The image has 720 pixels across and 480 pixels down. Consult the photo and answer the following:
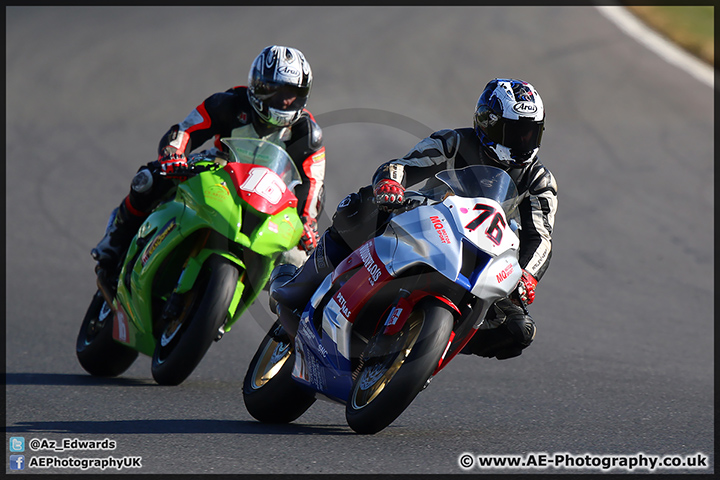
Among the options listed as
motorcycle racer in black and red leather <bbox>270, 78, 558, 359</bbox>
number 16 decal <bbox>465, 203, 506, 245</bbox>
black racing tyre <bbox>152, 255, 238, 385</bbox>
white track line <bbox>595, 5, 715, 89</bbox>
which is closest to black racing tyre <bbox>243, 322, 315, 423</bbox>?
motorcycle racer in black and red leather <bbox>270, 78, 558, 359</bbox>

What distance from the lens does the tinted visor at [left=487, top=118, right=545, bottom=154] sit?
188 inches

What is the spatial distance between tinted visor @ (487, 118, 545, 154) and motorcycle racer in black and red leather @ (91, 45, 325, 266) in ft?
5.79

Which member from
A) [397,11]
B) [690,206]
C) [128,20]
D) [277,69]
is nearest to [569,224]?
[690,206]

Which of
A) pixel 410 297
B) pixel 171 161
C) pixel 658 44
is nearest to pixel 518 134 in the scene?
pixel 410 297

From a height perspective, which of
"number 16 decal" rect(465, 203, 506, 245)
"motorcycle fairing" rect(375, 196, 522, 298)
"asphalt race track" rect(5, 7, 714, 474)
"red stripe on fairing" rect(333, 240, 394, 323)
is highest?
"number 16 decal" rect(465, 203, 506, 245)

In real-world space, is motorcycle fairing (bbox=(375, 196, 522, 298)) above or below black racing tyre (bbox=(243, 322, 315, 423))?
above

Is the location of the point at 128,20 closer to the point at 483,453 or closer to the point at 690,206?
the point at 690,206

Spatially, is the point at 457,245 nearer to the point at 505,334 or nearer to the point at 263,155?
the point at 505,334

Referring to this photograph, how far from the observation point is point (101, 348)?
653 cm

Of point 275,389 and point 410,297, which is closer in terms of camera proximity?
point 410,297

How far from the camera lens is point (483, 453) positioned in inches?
166

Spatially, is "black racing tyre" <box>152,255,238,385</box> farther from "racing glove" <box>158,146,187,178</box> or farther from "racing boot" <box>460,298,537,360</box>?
"racing boot" <box>460,298,537,360</box>

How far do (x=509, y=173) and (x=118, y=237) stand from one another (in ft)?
9.90

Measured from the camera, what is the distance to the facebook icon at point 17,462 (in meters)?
3.87
